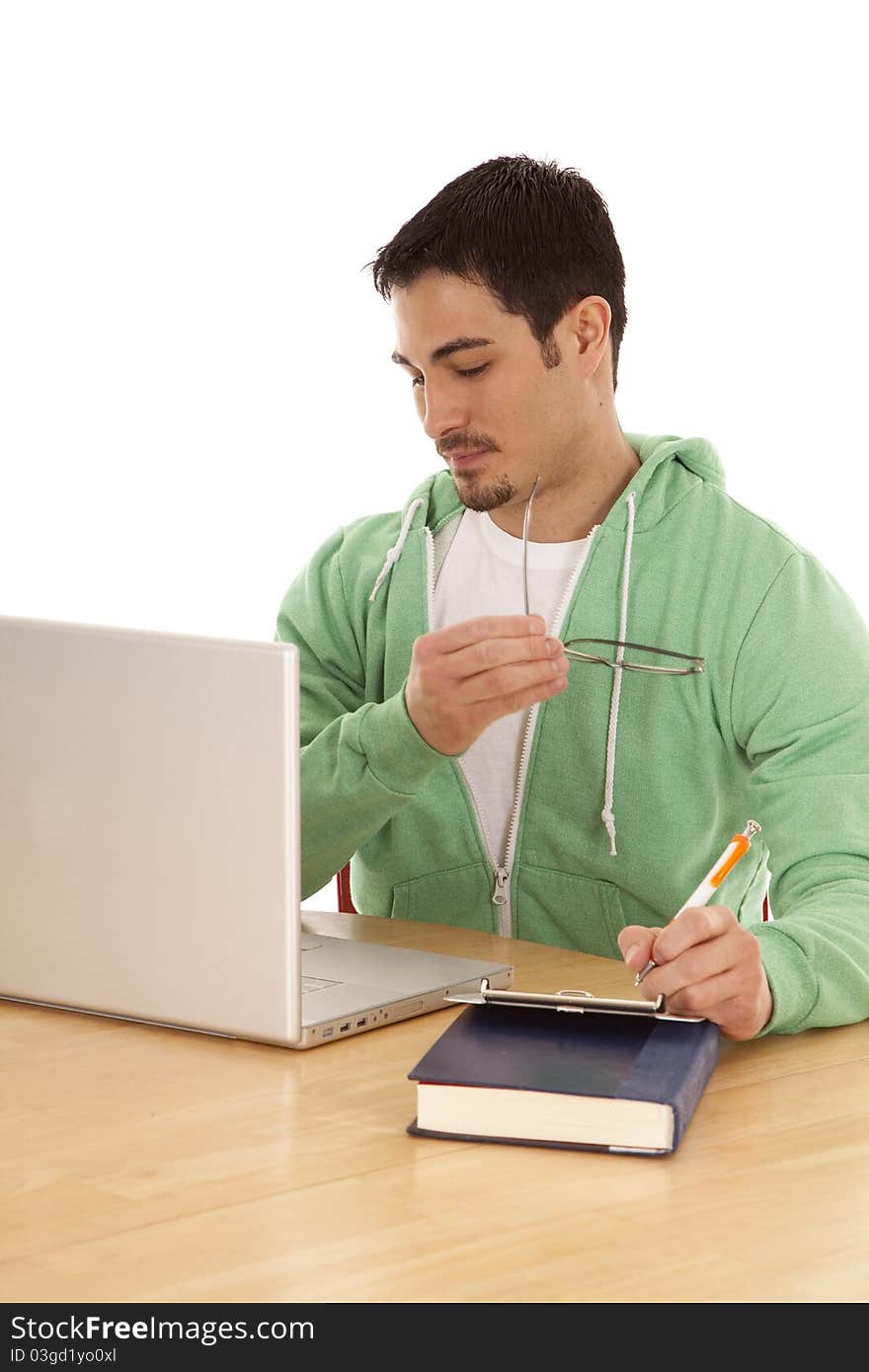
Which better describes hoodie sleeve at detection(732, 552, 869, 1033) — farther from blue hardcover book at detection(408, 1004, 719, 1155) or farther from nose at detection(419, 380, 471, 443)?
nose at detection(419, 380, 471, 443)

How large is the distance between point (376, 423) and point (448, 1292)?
9.43 feet

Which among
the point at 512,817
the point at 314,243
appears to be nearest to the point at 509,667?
the point at 512,817

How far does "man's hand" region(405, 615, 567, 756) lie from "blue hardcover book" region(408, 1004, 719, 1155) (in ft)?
1.32

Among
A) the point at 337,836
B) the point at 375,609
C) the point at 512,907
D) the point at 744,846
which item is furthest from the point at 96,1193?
the point at 375,609

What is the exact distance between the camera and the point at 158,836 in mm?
1316

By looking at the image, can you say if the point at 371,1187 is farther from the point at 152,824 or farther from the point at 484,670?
the point at 484,670

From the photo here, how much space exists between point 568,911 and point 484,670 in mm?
479

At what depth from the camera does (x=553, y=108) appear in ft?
11.6

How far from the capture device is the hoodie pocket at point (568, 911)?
193 cm

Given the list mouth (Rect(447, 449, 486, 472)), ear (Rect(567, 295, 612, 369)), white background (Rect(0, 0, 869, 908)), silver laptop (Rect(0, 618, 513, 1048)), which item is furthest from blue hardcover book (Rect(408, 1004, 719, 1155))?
white background (Rect(0, 0, 869, 908))

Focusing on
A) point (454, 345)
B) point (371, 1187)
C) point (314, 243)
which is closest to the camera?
point (371, 1187)

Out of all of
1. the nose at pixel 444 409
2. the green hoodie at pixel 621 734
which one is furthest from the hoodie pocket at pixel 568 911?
the nose at pixel 444 409

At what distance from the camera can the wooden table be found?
96 cm
